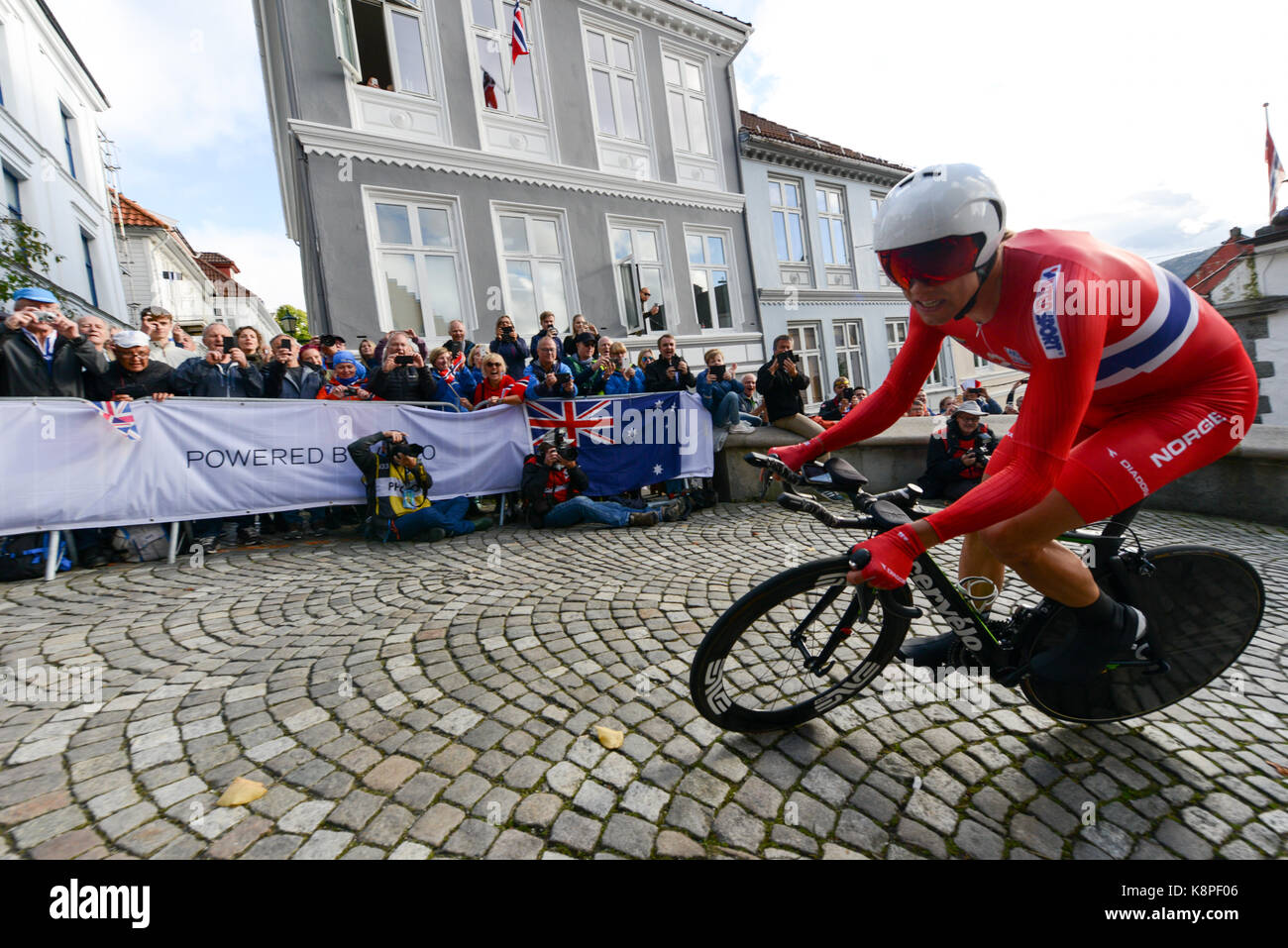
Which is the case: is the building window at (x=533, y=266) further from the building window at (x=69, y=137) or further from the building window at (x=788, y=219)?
the building window at (x=69, y=137)

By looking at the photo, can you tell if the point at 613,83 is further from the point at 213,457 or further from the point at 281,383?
the point at 213,457

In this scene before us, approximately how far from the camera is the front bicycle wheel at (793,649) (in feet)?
6.84

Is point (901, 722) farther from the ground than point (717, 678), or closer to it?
closer to it

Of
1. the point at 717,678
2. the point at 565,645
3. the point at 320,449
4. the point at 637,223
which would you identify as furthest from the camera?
the point at 637,223

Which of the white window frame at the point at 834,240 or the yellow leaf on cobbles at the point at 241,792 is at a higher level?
the white window frame at the point at 834,240

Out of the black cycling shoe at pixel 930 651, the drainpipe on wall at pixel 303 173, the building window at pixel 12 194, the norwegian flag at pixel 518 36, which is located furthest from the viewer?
the building window at pixel 12 194

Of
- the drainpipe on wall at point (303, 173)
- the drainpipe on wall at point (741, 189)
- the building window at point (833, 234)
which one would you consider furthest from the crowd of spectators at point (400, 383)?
the building window at point (833, 234)

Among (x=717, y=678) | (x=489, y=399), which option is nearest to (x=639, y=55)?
(x=489, y=399)

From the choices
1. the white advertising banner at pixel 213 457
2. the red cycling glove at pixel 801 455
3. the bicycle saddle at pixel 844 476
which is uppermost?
the white advertising banner at pixel 213 457

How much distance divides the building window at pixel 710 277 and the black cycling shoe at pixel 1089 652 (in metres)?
14.1
